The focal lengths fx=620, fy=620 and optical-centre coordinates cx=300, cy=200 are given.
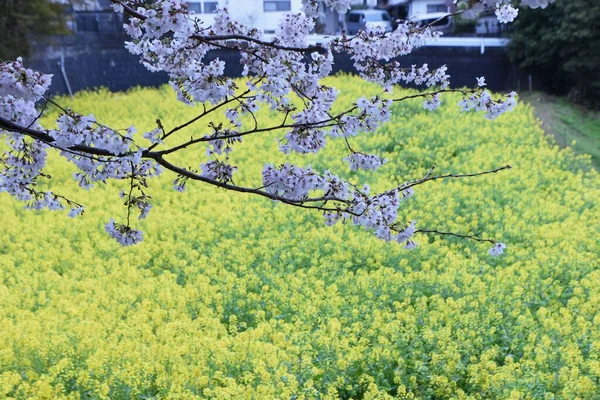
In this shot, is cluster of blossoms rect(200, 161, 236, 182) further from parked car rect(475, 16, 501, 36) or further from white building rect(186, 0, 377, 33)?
parked car rect(475, 16, 501, 36)

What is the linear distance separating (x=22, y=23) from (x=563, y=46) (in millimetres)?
13445

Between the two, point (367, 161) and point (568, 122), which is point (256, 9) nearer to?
point (568, 122)

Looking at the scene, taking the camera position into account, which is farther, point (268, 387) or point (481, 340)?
point (481, 340)

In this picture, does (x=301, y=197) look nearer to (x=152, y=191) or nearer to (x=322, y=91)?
(x=322, y=91)

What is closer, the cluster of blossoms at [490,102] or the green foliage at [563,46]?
the cluster of blossoms at [490,102]

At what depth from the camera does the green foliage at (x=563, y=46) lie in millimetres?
15203

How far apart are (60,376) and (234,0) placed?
67.6ft

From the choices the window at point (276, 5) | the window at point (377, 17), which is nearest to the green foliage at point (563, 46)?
the window at point (377, 17)

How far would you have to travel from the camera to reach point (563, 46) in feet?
53.2

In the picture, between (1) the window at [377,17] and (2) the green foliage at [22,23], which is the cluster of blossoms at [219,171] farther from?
(1) the window at [377,17]

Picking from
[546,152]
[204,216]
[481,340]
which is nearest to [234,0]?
[546,152]

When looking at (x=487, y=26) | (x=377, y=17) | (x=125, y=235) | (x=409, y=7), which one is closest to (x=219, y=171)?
(x=125, y=235)

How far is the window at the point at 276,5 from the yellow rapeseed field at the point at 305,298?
15.6m

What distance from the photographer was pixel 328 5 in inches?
110
